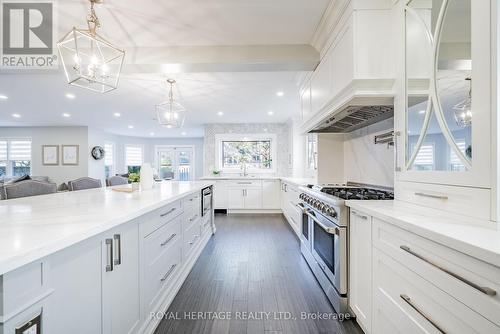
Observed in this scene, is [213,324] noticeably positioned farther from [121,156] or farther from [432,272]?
[121,156]

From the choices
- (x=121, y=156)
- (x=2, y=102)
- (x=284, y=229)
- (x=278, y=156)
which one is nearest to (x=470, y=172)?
(x=284, y=229)

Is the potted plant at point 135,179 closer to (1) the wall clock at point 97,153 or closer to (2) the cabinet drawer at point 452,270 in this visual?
(2) the cabinet drawer at point 452,270

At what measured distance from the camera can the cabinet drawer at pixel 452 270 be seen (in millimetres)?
688

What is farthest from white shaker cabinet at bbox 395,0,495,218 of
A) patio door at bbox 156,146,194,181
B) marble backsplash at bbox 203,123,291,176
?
patio door at bbox 156,146,194,181

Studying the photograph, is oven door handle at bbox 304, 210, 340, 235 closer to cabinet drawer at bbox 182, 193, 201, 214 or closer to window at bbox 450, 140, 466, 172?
window at bbox 450, 140, 466, 172

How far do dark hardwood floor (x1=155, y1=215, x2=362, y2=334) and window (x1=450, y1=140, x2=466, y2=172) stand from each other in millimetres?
1246

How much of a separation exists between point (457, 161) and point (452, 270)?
0.56m

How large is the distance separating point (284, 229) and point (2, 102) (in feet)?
20.2

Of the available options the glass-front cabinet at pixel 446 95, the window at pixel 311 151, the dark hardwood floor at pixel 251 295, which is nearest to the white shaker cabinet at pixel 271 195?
the window at pixel 311 151

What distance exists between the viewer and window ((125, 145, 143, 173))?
958cm

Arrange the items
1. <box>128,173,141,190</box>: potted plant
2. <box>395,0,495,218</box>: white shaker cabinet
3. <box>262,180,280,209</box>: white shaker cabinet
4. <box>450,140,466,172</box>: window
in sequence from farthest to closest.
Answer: <box>262,180,280,209</box>: white shaker cabinet < <box>128,173,141,190</box>: potted plant < <box>450,140,466,172</box>: window < <box>395,0,495,218</box>: white shaker cabinet

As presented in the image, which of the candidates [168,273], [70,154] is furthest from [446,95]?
[70,154]

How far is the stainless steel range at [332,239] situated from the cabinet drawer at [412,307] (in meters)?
0.34

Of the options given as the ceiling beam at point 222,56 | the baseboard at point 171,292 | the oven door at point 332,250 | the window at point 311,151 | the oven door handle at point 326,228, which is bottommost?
the baseboard at point 171,292
